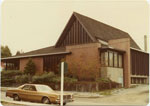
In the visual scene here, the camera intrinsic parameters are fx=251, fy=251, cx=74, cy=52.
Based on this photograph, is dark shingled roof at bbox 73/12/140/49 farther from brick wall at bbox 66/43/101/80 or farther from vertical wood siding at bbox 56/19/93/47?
brick wall at bbox 66/43/101/80

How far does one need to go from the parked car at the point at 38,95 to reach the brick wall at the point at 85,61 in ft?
54.1

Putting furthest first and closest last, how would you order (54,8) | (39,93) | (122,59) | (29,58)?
(29,58)
(122,59)
(54,8)
(39,93)

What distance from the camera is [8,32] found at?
22344 millimetres

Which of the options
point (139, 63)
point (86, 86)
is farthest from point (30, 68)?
point (139, 63)

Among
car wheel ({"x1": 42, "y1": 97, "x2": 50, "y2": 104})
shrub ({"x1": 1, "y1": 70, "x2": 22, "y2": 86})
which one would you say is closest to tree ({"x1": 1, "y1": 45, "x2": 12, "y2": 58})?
shrub ({"x1": 1, "y1": 70, "x2": 22, "y2": 86})

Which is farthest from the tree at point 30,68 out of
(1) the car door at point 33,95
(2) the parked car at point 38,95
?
(1) the car door at point 33,95

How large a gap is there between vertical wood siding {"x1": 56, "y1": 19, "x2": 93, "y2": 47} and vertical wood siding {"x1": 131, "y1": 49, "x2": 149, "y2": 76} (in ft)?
25.9

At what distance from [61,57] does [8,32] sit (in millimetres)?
17186

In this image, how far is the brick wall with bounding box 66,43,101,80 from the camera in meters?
34.1

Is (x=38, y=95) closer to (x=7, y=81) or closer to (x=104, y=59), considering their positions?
(x=104, y=59)

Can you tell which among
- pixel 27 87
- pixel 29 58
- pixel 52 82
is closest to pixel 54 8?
pixel 27 87

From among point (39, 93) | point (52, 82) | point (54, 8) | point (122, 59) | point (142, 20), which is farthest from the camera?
point (122, 59)

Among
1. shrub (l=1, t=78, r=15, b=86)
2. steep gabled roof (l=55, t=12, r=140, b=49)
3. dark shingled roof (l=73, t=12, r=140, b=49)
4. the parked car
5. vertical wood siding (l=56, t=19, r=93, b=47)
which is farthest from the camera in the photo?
shrub (l=1, t=78, r=15, b=86)

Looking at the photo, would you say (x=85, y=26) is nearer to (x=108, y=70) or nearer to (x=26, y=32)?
(x=108, y=70)
